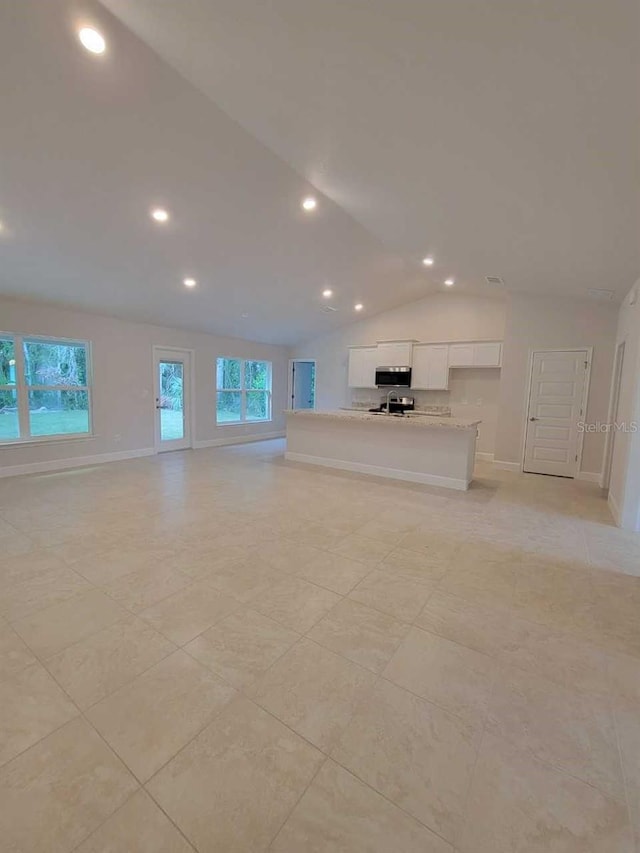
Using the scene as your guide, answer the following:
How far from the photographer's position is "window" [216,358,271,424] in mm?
8156

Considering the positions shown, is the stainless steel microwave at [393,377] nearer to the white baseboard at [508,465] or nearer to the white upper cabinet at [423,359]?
the white upper cabinet at [423,359]

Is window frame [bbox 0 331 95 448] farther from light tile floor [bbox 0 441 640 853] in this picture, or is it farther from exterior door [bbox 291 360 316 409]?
exterior door [bbox 291 360 316 409]

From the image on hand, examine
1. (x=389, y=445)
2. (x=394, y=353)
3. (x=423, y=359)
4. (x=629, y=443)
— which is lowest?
(x=389, y=445)

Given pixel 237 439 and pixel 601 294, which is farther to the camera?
pixel 237 439

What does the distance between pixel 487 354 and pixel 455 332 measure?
0.74 m

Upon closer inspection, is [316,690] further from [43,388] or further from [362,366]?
[362,366]

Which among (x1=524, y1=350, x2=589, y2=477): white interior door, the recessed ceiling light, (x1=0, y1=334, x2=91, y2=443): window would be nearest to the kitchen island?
(x1=524, y1=350, x2=589, y2=477): white interior door

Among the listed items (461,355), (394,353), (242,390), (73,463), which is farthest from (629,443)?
(73,463)

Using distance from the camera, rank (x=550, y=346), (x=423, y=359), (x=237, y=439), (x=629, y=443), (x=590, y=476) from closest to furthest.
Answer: (x=629, y=443) → (x=590, y=476) → (x=550, y=346) → (x=423, y=359) → (x=237, y=439)

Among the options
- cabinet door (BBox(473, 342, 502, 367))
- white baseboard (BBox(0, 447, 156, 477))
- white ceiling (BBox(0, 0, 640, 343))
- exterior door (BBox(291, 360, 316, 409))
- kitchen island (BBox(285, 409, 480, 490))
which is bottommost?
white baseboard (BBox(0, 447, 156, 477))

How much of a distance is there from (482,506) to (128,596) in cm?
361

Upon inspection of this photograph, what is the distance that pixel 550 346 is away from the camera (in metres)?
5.75

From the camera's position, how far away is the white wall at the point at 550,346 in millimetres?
5414

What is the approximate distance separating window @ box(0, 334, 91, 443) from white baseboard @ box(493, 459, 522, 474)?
6738mm
